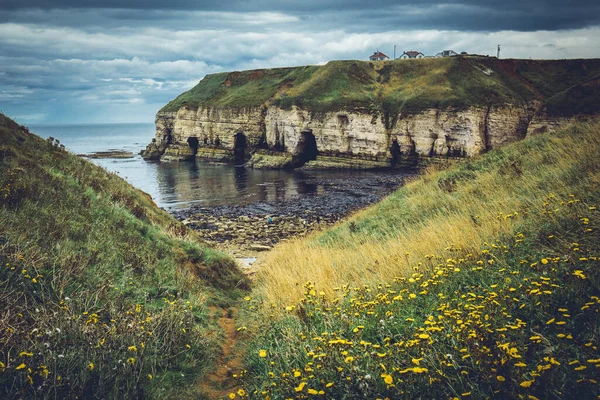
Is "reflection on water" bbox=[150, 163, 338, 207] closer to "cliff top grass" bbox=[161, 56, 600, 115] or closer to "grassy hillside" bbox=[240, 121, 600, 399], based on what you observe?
"cliff top grass" bbox=[161, 56, 600, 115]

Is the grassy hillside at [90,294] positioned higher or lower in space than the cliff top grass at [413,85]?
lower

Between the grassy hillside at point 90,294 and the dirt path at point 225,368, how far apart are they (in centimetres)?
20

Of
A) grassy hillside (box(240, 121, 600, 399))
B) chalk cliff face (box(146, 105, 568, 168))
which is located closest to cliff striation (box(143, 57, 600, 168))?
chalk cliff face (box(146, 105, 568, 168))

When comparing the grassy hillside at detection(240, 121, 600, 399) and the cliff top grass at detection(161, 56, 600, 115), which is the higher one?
the cliff top grass at detection(161, 56, 600, 115)

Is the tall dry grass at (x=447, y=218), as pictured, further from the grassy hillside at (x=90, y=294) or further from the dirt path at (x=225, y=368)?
the grassy hillside at (x=90, y=294)

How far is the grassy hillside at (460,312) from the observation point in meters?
3.37

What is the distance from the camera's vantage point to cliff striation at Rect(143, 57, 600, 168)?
5012 cm

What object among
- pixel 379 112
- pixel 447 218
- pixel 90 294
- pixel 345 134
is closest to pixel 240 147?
pixel 345 134

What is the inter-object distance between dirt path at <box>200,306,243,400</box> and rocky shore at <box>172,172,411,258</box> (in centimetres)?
1185

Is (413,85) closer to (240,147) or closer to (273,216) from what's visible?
(240,147)

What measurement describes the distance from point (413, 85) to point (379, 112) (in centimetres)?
1003

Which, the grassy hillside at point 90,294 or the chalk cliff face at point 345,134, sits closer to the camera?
the grassy hillside at point 90,294

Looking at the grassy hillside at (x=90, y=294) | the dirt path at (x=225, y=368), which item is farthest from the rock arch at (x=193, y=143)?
the dirt path at (x=225, y=368)

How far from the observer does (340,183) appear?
42719 millimetres
